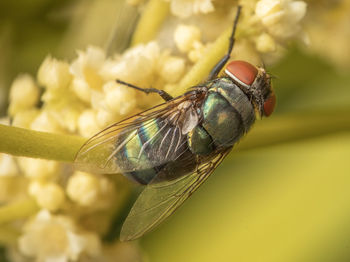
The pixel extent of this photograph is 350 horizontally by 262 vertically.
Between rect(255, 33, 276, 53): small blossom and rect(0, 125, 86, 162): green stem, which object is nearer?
rect(0, 125, 86, 162): green stem

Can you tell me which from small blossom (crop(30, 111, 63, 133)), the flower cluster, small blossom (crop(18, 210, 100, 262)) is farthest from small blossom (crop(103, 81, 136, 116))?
small blossom (crop(18, 210, 100, 262))

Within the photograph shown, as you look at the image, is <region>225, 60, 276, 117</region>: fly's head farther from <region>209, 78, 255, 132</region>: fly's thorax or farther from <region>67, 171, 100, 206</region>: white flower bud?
<region>67, 171, 100, 206</region>: white flower bud

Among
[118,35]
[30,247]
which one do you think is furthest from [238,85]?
[30,247]

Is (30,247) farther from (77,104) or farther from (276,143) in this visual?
(276,143)

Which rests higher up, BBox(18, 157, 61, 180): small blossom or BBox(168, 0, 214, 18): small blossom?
BBox(168, 0, 214, 18): small blossom

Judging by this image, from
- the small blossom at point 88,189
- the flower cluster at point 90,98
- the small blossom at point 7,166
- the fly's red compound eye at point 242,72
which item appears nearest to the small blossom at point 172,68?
the flower cluster at point 90,98

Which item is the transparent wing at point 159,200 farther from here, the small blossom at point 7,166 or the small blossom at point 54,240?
the small blossom at point 7,166
